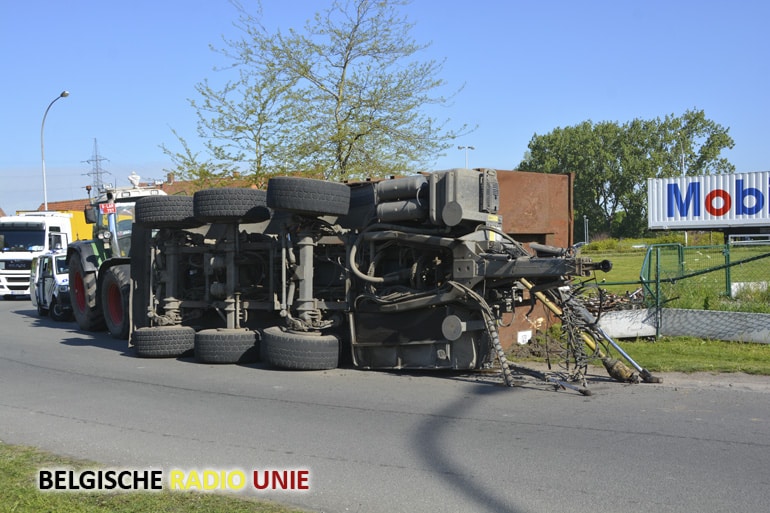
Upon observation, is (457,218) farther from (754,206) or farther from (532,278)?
(754,206)

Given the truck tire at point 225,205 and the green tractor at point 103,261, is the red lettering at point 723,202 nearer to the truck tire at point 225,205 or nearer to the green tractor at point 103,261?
the green tractor at point 103,261

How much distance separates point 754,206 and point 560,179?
33129 millimetres

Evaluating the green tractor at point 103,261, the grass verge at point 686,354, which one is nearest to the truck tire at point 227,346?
the grass verge at point 686,354

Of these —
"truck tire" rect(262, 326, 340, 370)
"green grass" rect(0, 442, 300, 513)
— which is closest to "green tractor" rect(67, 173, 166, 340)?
"truck tire" rect(262, 326, 340, 370)

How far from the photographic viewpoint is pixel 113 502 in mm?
5281

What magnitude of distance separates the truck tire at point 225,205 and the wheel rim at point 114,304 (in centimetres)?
452

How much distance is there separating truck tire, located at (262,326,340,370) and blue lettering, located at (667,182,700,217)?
37.5m

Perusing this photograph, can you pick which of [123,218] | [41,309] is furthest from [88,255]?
[41,309]

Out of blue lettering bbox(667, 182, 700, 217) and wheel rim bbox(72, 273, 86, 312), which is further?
blue lettering bbox(667, 182, 700, 217)

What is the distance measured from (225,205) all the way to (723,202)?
122 ft

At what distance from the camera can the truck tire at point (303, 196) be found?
9.89 m

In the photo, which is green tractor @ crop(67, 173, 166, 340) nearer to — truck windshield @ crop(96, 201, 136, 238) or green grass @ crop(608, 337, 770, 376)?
truck windshield @ crop(96, 201, 136, 238)

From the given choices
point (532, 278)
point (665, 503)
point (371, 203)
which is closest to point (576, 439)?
point (665, 503)

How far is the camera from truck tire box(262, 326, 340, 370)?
10023 mm
